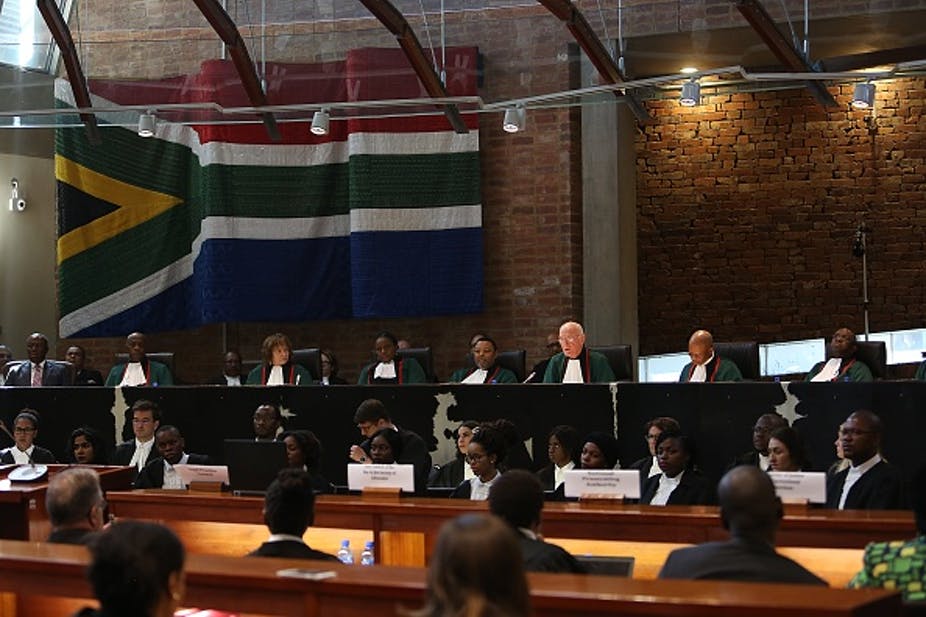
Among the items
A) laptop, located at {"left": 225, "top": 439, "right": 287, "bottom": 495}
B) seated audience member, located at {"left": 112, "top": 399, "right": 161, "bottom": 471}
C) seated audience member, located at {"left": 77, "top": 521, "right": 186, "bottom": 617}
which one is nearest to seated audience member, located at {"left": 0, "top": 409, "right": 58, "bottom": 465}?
seated audience member, located at {"left": 112, "top": 399, "right": 161, "bottom": 471}

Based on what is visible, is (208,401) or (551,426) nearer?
(551,426)

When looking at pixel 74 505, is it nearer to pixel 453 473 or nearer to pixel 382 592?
pixel 382 592

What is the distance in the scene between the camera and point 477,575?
2.50m

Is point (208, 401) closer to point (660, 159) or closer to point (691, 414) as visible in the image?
point (691, 414)

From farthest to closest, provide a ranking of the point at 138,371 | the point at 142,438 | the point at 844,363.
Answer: the point at 138,371 → the point at 844,363 → the point at 142,438

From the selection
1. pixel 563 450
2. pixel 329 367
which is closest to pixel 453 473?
pixel 563 450

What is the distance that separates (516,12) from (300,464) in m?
5.10

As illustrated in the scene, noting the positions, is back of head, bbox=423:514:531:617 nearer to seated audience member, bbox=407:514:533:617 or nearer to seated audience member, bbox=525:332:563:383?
seated audience member, bbox=407:514:533:617

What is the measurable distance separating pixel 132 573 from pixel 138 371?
8.41 m

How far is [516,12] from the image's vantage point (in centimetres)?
1151

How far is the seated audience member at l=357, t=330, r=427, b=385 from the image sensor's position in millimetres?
10445

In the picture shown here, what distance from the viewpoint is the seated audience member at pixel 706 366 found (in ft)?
30.6

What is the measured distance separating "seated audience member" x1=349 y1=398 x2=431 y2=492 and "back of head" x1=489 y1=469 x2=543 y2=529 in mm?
3620

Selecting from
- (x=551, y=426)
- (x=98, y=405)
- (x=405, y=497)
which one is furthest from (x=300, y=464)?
(x=98, y=405)
